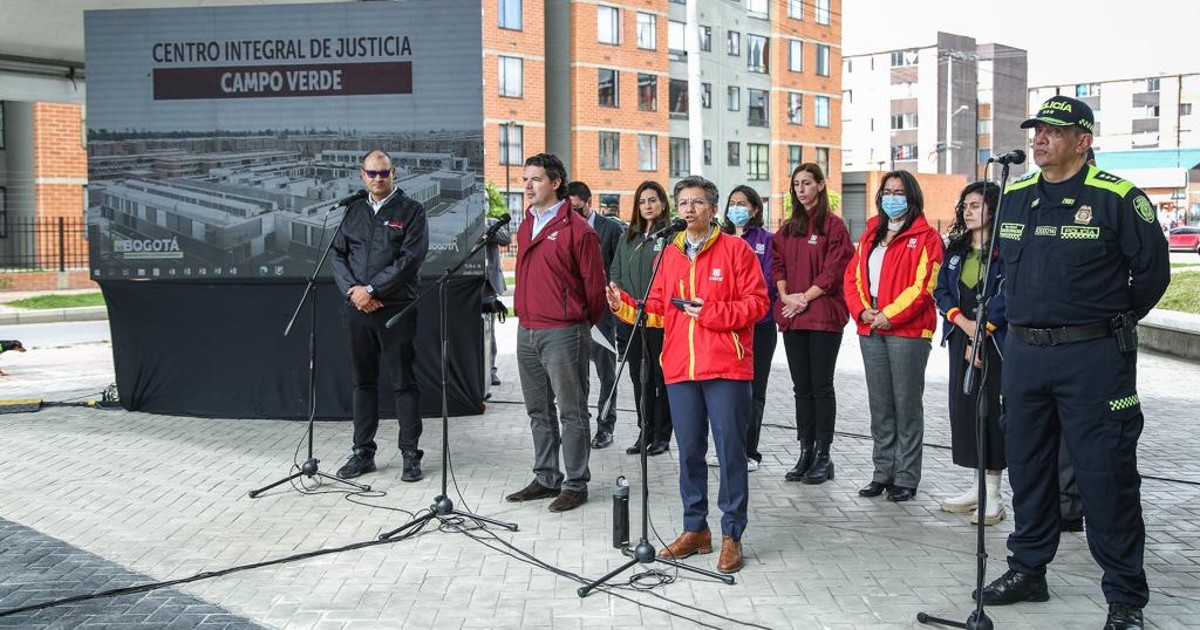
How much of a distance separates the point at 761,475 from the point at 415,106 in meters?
4.76

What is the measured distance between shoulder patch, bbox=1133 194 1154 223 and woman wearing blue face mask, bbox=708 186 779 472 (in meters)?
3.46

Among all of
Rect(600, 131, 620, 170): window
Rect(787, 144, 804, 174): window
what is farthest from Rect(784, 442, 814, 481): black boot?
Rect(787, 144, 804, 174): window

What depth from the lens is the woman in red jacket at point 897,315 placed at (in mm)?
7297

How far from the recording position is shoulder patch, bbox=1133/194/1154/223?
4.91 metres

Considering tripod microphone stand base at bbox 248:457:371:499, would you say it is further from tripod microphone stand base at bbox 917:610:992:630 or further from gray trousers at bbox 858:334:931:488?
tripod microphone stand base at bbox 917:610:992:630

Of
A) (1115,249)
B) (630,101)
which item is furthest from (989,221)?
(630,101)

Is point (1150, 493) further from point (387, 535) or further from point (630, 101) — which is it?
point (630, 101)

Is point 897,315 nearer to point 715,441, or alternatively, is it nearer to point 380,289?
point 715,441

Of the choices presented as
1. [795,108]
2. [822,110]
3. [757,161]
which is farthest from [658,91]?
[822,110]

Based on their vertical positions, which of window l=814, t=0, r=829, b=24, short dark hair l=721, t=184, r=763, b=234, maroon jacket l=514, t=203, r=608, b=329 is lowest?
maroon jacket l=514, t=203, r=608, b=329

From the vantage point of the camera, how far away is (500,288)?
39.6ft

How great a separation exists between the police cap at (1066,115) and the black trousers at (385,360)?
4.75 metres

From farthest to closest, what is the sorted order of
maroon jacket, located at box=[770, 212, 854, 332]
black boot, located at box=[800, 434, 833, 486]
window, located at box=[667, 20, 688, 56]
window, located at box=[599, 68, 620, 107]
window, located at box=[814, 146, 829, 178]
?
window, located at box=[814, 146, 829, 178], window, located at box=[667, 20, 688, 56], window, located at box=[599, 68, 620, 107], black boot, located at box=[800, 434, 833, 486], maroon jacket, located at box=[770, 212, 854, 332]

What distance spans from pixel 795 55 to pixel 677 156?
12585 mm
